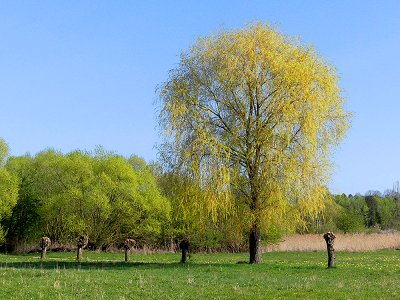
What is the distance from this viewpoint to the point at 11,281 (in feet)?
62.3

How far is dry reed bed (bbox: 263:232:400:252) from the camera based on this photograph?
49.0m

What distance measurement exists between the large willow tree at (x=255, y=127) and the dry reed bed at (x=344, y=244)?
Result: 20.7 metres

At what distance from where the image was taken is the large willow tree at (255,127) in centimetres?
2869

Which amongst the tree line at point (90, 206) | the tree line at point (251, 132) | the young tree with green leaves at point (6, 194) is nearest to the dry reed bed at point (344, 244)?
the tree line at point (90, 206)

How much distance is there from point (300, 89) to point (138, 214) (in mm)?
32320

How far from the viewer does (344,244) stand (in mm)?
49062

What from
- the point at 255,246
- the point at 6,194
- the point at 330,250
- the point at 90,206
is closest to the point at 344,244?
the point at 255,246

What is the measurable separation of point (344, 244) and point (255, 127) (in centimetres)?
2396

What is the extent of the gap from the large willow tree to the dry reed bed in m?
20.7

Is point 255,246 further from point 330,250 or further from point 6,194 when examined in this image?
point 6,194

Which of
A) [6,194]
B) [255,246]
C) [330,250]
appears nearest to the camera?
[330,250]

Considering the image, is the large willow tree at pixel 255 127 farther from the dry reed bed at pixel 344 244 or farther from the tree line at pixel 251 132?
the dry reed bed at pixel 344 244

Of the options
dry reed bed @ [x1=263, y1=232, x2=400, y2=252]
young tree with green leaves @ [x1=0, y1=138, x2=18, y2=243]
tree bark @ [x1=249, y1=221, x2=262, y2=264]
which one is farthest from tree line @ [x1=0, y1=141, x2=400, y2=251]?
tree bark @ [x1=249, y1=221, x2=262, y2=264]

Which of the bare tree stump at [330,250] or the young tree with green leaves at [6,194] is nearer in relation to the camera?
the bare tree stump at [330,250]
